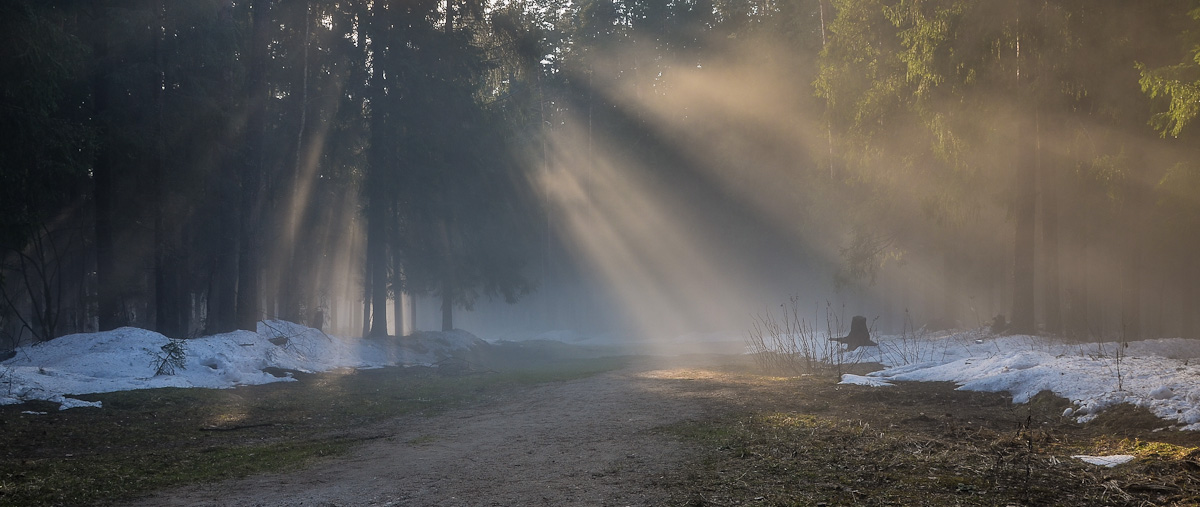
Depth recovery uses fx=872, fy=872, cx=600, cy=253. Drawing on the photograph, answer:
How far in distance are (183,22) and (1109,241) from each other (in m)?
28.0

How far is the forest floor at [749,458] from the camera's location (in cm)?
577

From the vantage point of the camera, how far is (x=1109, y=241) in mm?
27484

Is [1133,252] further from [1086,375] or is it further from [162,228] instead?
[162,228]

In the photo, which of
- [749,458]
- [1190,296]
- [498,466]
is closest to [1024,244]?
[1190,296]

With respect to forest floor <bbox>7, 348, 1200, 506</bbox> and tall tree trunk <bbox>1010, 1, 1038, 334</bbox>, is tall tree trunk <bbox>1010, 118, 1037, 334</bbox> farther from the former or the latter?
forest floor <bbox>7, 348, 1200, 506</bbox>

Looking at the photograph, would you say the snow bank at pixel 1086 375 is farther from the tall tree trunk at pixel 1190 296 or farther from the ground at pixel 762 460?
the tall tree trunk at pixel 1190 296

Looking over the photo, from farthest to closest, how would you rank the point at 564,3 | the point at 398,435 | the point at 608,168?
the point at 564,3, the point at 608,168, the point at 398,435

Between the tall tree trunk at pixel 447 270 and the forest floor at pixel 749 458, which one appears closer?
the forest floor at pixel 749 458

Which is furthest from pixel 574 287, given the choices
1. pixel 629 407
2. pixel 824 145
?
pixel 629 407

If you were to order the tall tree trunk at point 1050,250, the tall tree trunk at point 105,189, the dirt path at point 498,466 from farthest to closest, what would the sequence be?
the tall tree trunk at point 105,189, the tall tree trunk at point 1050,250, the dirt path at point 498,466

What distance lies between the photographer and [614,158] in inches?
2058

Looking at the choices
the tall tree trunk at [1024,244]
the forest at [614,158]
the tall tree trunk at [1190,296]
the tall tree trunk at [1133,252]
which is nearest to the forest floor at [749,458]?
the forest at [614,158]

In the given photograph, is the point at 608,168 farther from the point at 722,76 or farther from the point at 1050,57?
the point at 1050,57

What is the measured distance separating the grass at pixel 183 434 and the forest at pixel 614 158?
7543mm
